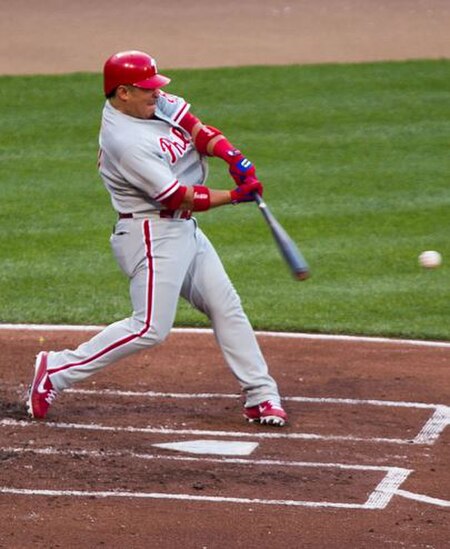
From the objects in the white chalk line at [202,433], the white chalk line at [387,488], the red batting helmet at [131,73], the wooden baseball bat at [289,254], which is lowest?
the white chalk line at [202,433]

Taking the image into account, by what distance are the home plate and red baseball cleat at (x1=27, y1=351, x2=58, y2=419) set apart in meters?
0.69

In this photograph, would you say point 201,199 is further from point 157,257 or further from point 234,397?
point 234,397

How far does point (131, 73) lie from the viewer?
693 centimetres

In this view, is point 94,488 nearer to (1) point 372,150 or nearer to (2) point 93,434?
(2) point 93,434

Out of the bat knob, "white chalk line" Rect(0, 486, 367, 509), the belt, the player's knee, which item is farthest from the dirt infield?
the belt

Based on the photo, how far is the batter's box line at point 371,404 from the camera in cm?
706

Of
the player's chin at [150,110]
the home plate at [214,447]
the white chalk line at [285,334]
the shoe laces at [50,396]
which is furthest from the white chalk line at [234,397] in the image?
the player's chin at [150,110]

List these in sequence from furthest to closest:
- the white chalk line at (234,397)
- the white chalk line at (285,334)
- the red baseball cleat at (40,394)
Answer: the white chalk line at (285,334), the white chalk line at (234,397), the red baseball cleat at (40,394)

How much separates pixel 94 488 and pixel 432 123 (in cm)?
933

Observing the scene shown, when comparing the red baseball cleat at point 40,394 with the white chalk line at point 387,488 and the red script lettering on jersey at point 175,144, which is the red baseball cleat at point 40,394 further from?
the white chalk line at point 387,488

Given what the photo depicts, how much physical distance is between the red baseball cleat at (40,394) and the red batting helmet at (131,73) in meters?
1.42

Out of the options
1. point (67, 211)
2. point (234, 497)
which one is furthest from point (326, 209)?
point (234, 497)

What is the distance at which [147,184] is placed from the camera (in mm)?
6906

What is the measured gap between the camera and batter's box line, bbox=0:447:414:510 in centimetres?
609
